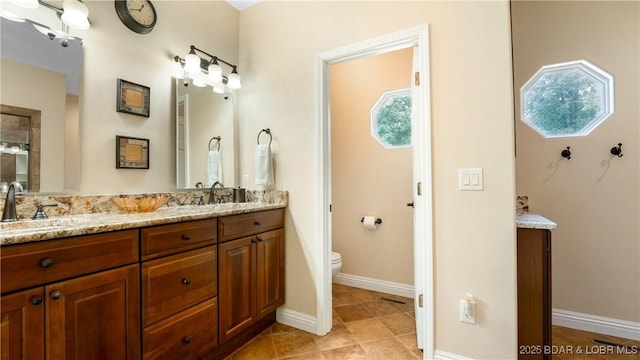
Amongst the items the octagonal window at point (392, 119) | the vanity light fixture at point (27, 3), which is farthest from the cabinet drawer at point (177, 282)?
the octagonal window at point (392, 119)

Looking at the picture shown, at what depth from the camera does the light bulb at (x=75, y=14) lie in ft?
4.61

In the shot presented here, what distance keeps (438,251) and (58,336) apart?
5.89 feet

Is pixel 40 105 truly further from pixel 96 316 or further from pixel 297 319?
pixel 297 319

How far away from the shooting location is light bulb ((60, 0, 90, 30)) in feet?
4.61

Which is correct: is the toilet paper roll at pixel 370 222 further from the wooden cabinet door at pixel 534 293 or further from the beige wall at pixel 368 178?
the wooden cabinet door at pixel 534 293

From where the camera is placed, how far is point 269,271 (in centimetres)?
202

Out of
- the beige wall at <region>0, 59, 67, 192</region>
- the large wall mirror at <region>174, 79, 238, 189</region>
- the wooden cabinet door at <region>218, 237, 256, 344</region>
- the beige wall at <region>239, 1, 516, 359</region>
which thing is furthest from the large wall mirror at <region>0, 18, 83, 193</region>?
the beige wall at <region>239, 1, 516, 359</region>

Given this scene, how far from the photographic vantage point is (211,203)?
86.3 inches

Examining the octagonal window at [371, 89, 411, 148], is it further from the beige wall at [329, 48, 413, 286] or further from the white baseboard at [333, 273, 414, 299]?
the white baseboard at [333, 273, 414, 299]

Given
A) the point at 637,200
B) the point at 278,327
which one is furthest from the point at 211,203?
the point at 637,200

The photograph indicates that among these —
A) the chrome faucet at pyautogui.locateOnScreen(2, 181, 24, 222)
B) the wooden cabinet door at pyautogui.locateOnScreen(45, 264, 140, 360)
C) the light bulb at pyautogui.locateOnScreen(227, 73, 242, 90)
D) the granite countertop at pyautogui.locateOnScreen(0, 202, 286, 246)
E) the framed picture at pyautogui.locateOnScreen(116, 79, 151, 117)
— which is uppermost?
the light bulb at pyautogui.locateOnScreen(227, 73, 242, 90)

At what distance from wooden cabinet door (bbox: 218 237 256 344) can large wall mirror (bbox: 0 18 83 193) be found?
91 cm

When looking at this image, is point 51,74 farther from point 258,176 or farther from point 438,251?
point 438,251

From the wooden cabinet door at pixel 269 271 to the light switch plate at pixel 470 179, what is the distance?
4.36 feet
